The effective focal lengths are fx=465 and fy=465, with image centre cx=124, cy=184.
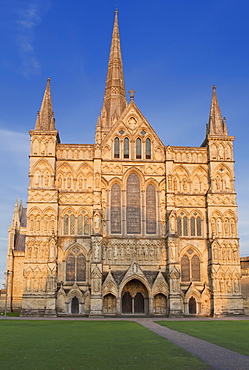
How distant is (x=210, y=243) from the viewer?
52031 millimetres

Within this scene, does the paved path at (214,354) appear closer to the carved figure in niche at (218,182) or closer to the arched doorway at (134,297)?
the arched doorway at (134,297)

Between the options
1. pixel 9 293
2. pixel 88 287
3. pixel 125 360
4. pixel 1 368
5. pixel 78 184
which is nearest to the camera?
pixel 1 368

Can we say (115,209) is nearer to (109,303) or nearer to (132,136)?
(132,136)

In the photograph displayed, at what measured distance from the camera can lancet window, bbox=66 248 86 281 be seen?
50.8 m

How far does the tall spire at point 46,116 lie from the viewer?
5462 cm

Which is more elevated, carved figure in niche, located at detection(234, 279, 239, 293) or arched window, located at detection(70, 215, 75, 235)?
arched window, located at detection(70, 215, 75, 235)

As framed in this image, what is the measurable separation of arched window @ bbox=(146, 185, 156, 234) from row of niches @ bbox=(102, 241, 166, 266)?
1755 millimetres

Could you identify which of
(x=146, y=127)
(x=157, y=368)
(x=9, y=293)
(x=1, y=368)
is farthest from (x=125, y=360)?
(x=9, y=293)

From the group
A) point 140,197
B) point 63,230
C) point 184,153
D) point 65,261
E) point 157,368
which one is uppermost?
point 184,153

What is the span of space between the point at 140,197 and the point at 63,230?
9.58 m

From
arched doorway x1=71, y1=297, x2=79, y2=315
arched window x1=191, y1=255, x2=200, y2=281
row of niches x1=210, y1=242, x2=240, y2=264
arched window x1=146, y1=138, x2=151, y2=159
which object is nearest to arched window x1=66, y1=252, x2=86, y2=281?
arched doorway x1=71, y1=297, x2=79, y2=315

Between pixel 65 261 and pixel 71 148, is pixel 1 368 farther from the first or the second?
pixel 71 148

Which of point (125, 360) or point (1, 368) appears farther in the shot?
point (125, 360)

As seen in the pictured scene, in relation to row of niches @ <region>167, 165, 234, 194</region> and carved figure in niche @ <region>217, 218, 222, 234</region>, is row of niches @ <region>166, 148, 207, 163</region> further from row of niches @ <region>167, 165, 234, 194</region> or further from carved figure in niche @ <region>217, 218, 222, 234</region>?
carved figure in niche @ <region>217, 218, 222, 234</region>
